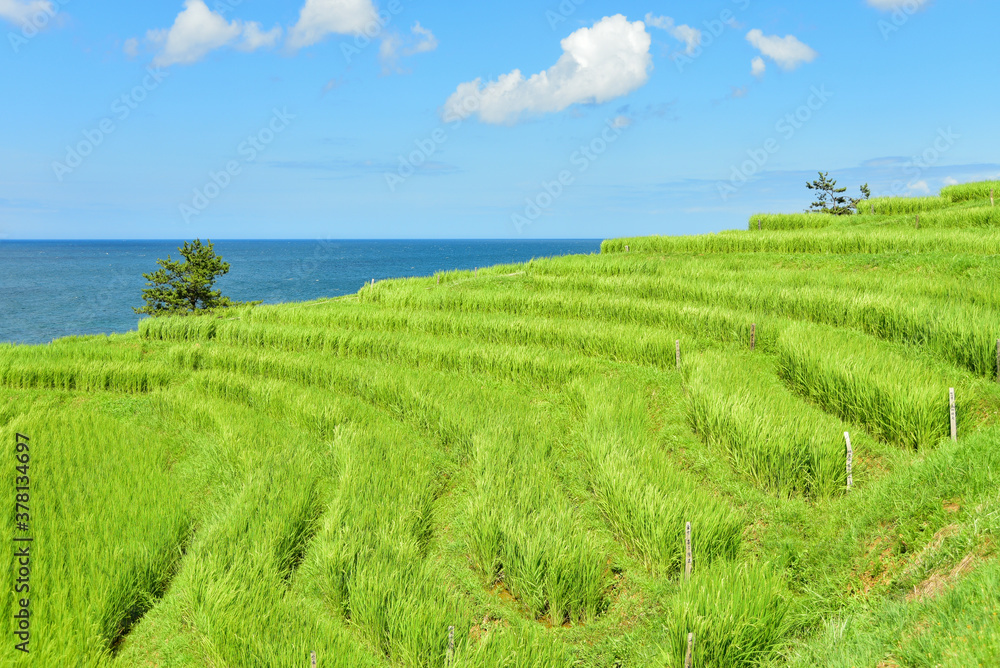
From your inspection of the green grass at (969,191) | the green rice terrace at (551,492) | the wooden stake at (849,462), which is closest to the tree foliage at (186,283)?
the green rice terrace at (551,492)

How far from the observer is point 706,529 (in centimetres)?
639

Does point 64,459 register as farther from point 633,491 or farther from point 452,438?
point 633,491

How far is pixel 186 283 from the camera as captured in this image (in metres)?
38.3

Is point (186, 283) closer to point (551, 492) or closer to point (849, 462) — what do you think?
point (551, 492)

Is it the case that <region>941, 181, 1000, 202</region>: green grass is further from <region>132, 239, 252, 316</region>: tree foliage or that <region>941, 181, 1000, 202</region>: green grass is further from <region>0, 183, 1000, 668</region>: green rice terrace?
<region>132, 239, 252, 316</region>: tree foliage

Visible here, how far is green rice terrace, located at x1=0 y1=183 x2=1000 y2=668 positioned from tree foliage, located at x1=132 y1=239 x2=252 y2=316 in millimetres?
23962

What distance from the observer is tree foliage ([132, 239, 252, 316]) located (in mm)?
37562

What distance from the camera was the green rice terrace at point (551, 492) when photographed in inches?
200

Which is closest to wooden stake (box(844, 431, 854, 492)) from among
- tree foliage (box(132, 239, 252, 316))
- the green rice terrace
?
the green rice terrace

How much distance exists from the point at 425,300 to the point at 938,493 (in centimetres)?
1583

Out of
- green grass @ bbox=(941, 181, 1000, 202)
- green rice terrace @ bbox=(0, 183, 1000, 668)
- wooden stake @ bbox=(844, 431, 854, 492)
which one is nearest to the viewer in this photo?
green rice terrace @ bbox=(0, 183, 1000, 668)

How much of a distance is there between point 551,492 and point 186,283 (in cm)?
3824

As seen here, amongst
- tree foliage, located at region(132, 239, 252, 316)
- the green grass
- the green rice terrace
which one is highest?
the green grass

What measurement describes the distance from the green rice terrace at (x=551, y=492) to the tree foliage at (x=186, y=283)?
24.0m
